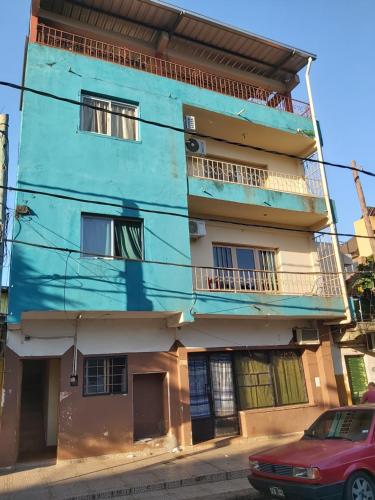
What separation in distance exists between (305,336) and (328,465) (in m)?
8.42

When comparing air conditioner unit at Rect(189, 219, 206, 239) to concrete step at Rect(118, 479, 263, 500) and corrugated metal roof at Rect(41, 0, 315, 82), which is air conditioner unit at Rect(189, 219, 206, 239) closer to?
concrete step at Rect(118, 479, 263, 500)

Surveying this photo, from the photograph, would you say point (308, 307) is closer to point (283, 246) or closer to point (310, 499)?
point (283, 246)

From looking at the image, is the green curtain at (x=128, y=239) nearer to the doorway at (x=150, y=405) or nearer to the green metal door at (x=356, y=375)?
the doorway at (x=150, y=405)

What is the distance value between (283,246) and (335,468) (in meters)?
9.89

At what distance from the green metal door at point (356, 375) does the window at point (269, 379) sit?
2.04m

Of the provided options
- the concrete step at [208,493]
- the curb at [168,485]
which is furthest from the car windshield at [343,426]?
the curb at [168,485]

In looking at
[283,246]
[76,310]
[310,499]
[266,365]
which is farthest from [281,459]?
[283,246]

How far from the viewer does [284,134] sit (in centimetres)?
1538

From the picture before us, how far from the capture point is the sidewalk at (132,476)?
25.9ft

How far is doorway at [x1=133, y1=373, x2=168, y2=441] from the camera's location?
11445mm

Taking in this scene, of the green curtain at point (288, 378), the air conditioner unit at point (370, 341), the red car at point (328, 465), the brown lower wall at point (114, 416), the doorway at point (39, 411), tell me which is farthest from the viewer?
the air conditioner unit at point (370, 341)

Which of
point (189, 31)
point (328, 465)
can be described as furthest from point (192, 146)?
point (328, 465)

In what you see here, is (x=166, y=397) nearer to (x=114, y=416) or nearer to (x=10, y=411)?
(x=114, y=416)

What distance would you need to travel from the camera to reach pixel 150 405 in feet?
38.5
